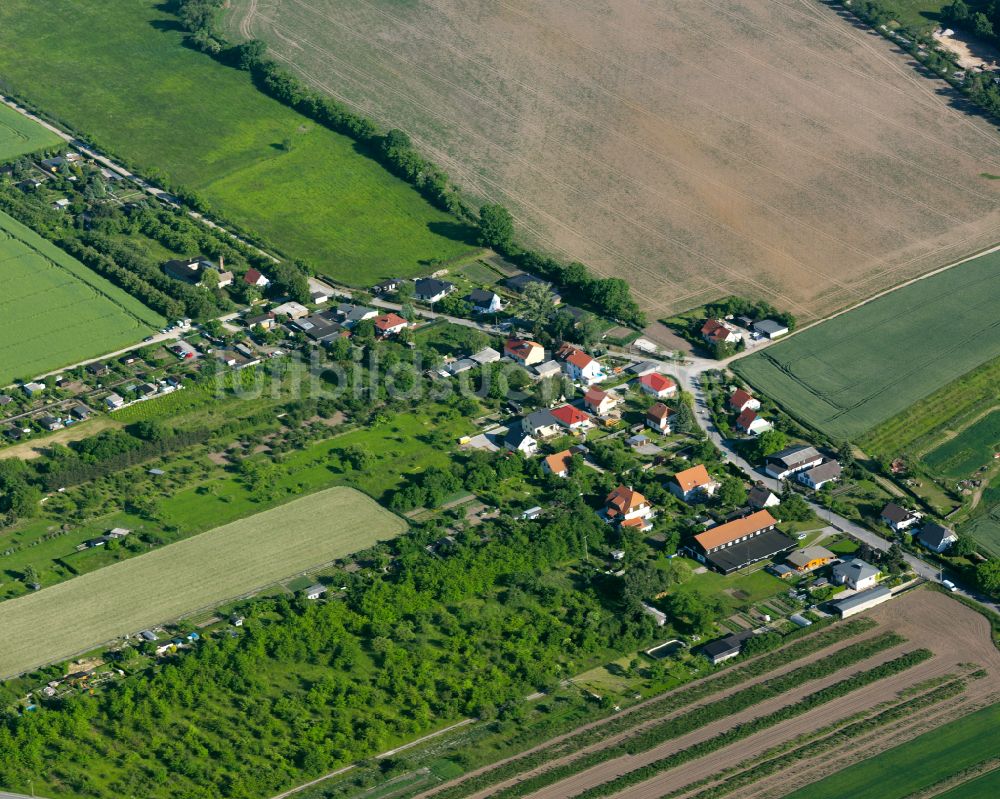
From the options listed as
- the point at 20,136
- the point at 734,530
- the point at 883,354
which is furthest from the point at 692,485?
the point at 20,136

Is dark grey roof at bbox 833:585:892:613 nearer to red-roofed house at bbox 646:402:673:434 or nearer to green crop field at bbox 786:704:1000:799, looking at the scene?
green crop field at bbox 786:704:1000:799

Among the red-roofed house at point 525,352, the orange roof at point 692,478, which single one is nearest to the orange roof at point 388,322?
the red-roofed house at point 525,352

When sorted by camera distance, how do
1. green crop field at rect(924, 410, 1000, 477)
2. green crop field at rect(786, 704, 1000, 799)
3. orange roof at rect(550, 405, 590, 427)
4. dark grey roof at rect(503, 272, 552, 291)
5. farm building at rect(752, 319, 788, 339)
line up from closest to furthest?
green crop field at rect(786, 704, 1000, 799) → green crop field at rect(924, 410, 1000, 477) → orange roof at rect(550, 405, 590, 427) → farm building at rect(752, 319, 788, 339) → dark grey roof at rect(503, 272, 552, 291)

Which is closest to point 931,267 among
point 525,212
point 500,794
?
point 525,212

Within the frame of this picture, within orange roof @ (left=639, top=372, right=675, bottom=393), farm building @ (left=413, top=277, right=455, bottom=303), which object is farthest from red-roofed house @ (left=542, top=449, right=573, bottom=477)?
farm building @ (left=413, top=277, right=455, bottom=303)

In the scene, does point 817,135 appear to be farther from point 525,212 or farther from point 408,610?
point 408,610

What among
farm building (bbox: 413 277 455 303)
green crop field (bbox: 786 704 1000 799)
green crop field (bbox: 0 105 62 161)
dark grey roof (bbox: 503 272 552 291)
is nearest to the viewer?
green crop field (bbox: 786 704 1000 799)

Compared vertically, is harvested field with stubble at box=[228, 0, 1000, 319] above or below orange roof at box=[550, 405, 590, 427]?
above

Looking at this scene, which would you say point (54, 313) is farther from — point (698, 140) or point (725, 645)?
point (725, 645)
